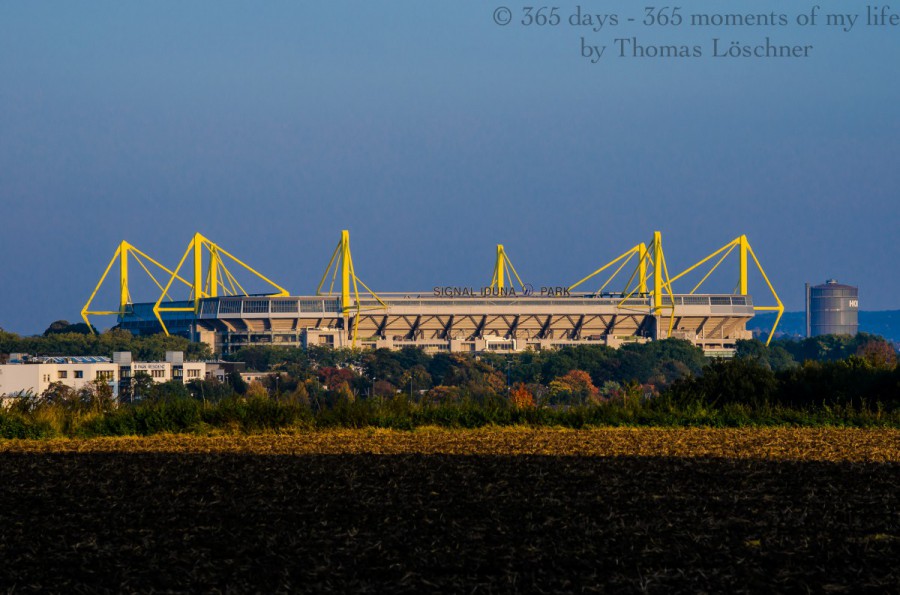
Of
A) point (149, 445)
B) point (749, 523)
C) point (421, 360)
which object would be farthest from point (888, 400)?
point (421, 360)

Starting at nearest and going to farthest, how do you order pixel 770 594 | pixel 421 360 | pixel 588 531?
1. pixel 770 594
2. pixel 588 531
3. pixel 421 360

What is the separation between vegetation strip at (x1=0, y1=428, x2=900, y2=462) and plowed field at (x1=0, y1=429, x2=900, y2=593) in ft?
0.54

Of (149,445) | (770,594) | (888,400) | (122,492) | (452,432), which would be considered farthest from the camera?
(888,400)

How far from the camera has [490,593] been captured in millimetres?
11828

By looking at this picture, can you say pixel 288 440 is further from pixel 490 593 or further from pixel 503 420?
pixel 490 593

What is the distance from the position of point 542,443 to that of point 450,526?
10.9 m

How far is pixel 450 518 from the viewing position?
51.8 feet

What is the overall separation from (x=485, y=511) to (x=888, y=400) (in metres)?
22.4

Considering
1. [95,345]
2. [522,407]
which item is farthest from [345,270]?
[522,407]

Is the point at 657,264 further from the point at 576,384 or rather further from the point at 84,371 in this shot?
the point at 84,371

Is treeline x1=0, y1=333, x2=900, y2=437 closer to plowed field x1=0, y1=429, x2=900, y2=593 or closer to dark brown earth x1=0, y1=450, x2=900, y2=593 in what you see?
plowed field x1=0, y1=429, x2=900, y2=593

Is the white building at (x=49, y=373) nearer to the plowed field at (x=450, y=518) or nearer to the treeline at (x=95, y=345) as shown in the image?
the treeline at (x=95, y=345)

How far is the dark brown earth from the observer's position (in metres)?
12.4

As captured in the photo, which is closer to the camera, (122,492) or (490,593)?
(490,593)
